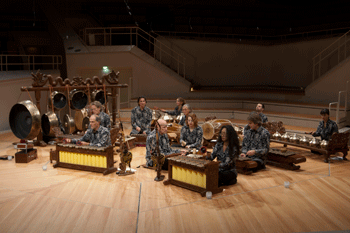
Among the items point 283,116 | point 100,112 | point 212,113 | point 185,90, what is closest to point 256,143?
point 100,112

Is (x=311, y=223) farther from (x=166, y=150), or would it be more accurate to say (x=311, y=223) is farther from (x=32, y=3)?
(x=32, y=3)

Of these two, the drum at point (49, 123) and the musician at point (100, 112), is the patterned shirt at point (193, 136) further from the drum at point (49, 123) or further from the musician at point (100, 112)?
the drum at point (49, 123)

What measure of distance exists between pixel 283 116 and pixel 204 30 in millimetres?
6653

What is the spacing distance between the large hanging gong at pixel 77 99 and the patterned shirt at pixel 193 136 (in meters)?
2.88

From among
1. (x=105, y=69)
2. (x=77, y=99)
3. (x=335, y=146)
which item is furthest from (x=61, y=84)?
(x=335, y=146)

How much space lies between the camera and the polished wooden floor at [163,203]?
175 inches

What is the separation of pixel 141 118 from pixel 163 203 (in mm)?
4039

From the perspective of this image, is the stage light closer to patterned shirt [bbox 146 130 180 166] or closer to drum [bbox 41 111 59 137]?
drum [bbox 41 111 59 137]

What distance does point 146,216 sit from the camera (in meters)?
4.70

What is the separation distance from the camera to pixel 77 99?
866 centimetres

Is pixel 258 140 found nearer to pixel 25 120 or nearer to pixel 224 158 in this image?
pixel 224 158

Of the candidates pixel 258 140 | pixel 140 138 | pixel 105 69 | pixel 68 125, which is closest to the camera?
pixel 258 140

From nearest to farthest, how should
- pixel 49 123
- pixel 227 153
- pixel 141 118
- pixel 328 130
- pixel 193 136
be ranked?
pixel 227 153 → pixel 193 136 → pixel 328 130 → pixel 49 123 → pixel 141 118

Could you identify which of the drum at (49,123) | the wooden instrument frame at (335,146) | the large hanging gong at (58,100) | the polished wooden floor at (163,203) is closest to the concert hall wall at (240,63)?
the large hanging gong at (58,100)
